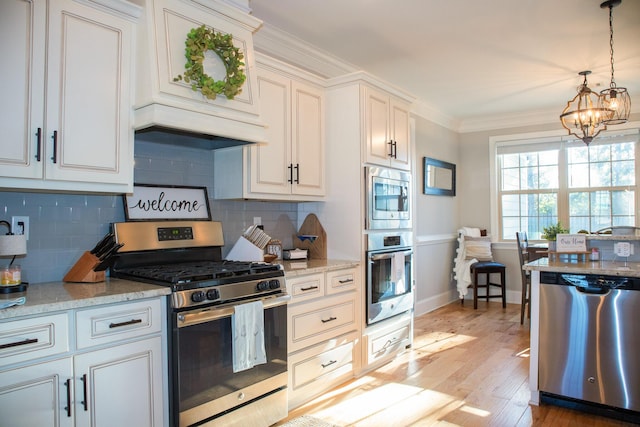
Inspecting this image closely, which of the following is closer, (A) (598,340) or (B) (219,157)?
(A) (598,340)

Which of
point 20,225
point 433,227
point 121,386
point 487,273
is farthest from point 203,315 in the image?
point 487,273

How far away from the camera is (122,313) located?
6.41 feet

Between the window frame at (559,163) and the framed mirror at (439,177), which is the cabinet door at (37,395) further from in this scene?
the window frame at (559,163)

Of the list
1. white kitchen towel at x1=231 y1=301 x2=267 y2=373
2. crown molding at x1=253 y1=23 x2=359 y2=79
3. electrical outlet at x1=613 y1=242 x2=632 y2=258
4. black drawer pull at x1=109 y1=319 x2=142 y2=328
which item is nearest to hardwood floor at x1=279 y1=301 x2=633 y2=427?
white kitchen towel at x1=231 y1=301 x2=267 y2=373

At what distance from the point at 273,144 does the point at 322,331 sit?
1359 millimetres

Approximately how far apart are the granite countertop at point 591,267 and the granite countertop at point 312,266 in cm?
124

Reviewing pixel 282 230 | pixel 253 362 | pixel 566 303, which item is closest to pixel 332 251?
pixel 282 230

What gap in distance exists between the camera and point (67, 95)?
2.05 meters

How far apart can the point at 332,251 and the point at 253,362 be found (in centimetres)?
135

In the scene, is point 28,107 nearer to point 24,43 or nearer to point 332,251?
point 24,43

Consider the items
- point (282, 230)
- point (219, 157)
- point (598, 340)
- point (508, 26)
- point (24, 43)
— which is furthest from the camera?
point (282, 230)

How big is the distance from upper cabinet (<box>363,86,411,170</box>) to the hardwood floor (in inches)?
66.8

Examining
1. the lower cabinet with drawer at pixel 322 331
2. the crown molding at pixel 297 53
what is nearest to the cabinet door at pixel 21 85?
the lower cabinet with drawer at pixel 322 331

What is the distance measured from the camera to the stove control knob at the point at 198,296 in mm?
2135
